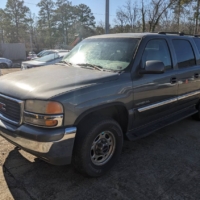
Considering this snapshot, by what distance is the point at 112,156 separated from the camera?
3189 mm

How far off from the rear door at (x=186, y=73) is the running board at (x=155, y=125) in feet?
0.49

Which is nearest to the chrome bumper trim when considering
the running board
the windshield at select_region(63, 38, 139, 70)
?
the running board

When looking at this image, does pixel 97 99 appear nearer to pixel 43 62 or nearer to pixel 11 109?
pixel 11 109

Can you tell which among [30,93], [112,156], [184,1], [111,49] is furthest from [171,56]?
[184,1]

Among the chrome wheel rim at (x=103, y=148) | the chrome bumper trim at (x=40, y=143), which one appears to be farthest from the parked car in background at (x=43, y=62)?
the chrome bumper trim at (x=40, y=143)

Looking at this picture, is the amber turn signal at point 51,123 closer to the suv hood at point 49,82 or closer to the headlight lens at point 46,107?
the headlight lens at point 46,107

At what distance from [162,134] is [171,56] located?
1547 mm

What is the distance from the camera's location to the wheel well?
2935mm

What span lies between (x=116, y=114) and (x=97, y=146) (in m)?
0.57

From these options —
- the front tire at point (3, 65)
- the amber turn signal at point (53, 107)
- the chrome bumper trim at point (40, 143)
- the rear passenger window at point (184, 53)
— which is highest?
the rear passenger window at point (184, 53)

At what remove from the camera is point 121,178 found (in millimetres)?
3047

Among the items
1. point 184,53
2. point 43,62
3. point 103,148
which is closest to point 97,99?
point 103,148

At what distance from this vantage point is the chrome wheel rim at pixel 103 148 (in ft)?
9.82

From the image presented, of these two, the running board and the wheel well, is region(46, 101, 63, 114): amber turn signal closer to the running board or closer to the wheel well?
the wheel well
